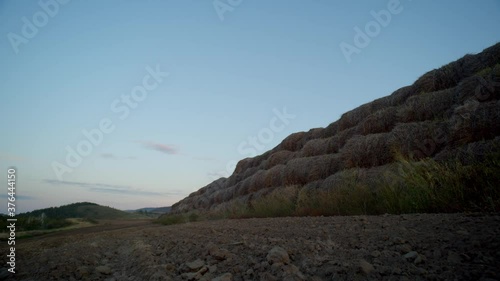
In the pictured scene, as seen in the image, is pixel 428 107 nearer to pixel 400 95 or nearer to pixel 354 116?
pixel 400 95

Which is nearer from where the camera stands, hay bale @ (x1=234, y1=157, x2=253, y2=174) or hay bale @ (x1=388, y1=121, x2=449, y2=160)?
hay bale @ (x1=388, y1=121, x2=449, y2=160)

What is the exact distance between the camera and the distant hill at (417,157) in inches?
162

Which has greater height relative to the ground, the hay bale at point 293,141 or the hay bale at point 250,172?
the hay bale at point 293,141

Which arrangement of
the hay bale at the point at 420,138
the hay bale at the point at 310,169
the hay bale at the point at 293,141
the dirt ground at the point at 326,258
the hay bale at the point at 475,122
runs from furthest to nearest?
the hay bale at the point at 293,141 < the hay bale at the point at 310,169 < the hay bale at the point at 420,138 < the hay bale at the point at 475,122 < the dirt ground at the point at 326,258

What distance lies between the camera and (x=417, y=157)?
7664 mm

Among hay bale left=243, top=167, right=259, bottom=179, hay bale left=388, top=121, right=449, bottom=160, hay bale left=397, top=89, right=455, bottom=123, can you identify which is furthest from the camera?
hay bale left=243, top=167, right=259, bottom=179

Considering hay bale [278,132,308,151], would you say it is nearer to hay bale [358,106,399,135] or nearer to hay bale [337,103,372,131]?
hay bale [337,103,372,131]

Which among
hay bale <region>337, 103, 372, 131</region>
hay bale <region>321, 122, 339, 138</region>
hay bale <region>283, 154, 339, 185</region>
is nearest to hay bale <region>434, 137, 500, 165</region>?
hay bale <region>283, 154, 339, 185</region>

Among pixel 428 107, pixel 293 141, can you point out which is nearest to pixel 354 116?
pixel 428 107

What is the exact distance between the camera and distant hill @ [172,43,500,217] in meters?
4.12

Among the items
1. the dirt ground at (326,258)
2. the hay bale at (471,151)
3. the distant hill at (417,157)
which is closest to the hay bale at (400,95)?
the distant hill at (417,157)

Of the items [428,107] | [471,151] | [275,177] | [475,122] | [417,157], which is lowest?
[471,151]

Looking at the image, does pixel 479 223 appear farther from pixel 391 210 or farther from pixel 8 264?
pixel 8 264

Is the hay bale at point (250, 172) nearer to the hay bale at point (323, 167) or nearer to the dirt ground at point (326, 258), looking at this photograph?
the hay bale at point (323, 167)
